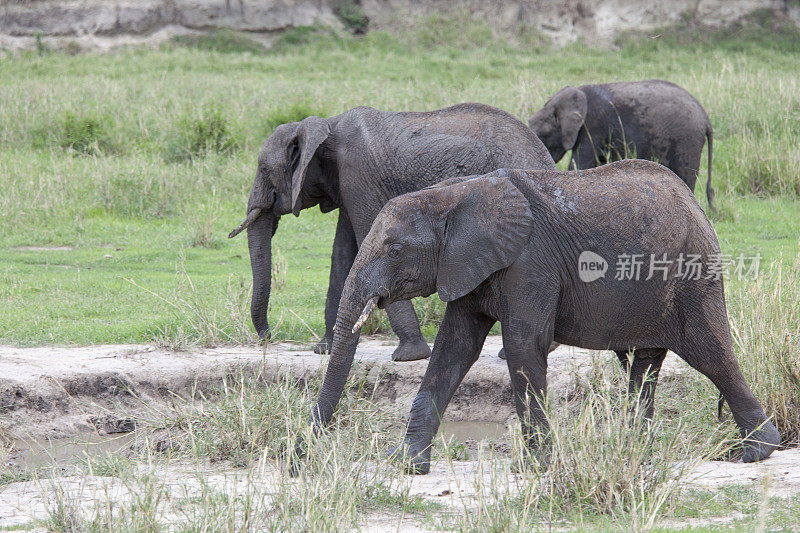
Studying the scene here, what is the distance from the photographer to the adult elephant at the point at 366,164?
733cm

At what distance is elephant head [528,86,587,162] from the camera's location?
503 inches

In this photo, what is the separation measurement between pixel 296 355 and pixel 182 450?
5.64 feet

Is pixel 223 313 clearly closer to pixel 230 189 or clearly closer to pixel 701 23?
pixel 230 189

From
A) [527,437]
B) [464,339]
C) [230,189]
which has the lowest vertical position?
[230,189]

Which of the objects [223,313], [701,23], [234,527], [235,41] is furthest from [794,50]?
[234,527]

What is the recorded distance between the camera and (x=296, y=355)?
780 centimetres

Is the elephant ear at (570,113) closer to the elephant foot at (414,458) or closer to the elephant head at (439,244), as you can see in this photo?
the elephant head at (439,244)

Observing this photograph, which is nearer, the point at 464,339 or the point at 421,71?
the point at 464,339

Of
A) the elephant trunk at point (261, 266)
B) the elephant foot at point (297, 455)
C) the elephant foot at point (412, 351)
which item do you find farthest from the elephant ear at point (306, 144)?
the elephant foot at point (297, 455)

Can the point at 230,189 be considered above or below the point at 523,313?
below

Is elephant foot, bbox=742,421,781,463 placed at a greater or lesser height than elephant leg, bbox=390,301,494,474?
lesser

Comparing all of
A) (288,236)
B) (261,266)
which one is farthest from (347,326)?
(288,236)

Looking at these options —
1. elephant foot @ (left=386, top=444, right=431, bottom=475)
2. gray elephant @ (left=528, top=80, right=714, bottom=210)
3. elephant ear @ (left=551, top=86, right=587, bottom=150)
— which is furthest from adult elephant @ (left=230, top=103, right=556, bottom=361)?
elephant ear @ (left=551, top=86, right=587, bottom=150)

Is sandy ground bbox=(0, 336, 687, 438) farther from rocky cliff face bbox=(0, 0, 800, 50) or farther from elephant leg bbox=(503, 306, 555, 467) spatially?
rocky cliff face bbox=(0, 0, 800, 50)
